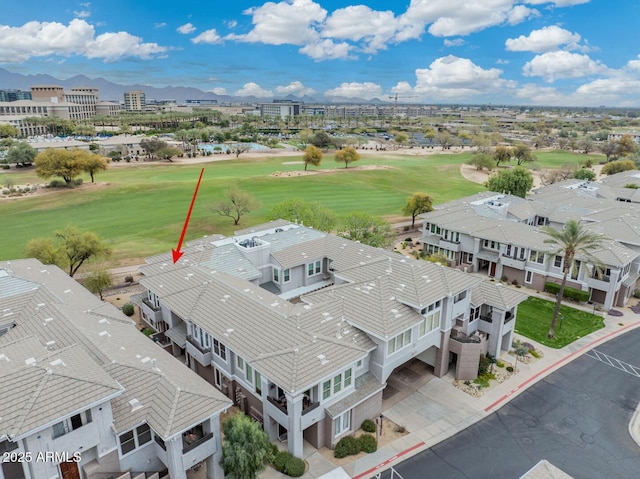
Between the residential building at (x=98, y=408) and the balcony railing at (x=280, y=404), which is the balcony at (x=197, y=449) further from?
the balcony railing at (x=280, y=404)

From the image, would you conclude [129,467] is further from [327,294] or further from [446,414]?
[446,414]

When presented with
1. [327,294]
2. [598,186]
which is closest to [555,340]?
[327,294]

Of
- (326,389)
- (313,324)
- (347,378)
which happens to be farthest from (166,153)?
(326,389)

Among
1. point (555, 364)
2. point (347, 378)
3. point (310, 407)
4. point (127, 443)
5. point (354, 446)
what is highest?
point (347, 378)

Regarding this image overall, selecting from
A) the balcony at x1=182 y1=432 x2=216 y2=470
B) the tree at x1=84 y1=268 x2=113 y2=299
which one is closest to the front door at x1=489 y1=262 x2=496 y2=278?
the balcony at x1=182 y1=432 x2=216 y2=470

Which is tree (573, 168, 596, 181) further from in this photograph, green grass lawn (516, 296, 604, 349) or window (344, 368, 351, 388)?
window (344, 368, 351, 388)

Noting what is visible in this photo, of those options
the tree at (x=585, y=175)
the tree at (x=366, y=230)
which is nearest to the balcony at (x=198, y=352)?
the tree at (x=366, y=230)

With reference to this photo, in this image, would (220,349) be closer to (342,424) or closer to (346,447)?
(342,424)
